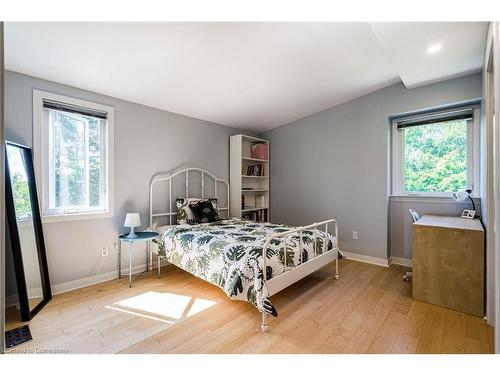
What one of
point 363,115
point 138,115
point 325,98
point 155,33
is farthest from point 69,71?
point 363,115

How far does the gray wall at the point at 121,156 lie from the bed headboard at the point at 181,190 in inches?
3.9

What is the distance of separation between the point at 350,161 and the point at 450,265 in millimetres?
1851

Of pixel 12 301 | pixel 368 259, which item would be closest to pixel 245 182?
pixel 368 259

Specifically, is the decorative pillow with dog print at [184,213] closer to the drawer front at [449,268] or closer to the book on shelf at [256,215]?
the book on shelf at [256,215]

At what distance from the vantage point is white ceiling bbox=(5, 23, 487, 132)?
1887mm

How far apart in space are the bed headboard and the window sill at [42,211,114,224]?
516 millimetres

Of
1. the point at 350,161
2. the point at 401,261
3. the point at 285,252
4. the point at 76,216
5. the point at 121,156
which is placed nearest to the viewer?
the point at 285,252

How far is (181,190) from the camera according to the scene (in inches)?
138

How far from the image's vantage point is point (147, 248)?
314 centimetres

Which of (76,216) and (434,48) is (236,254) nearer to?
(76,216)

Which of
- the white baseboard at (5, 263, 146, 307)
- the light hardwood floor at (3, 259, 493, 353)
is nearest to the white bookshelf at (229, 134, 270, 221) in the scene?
the light hardwood floor at (3, 259, 493, 353)

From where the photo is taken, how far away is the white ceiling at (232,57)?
1.89m
